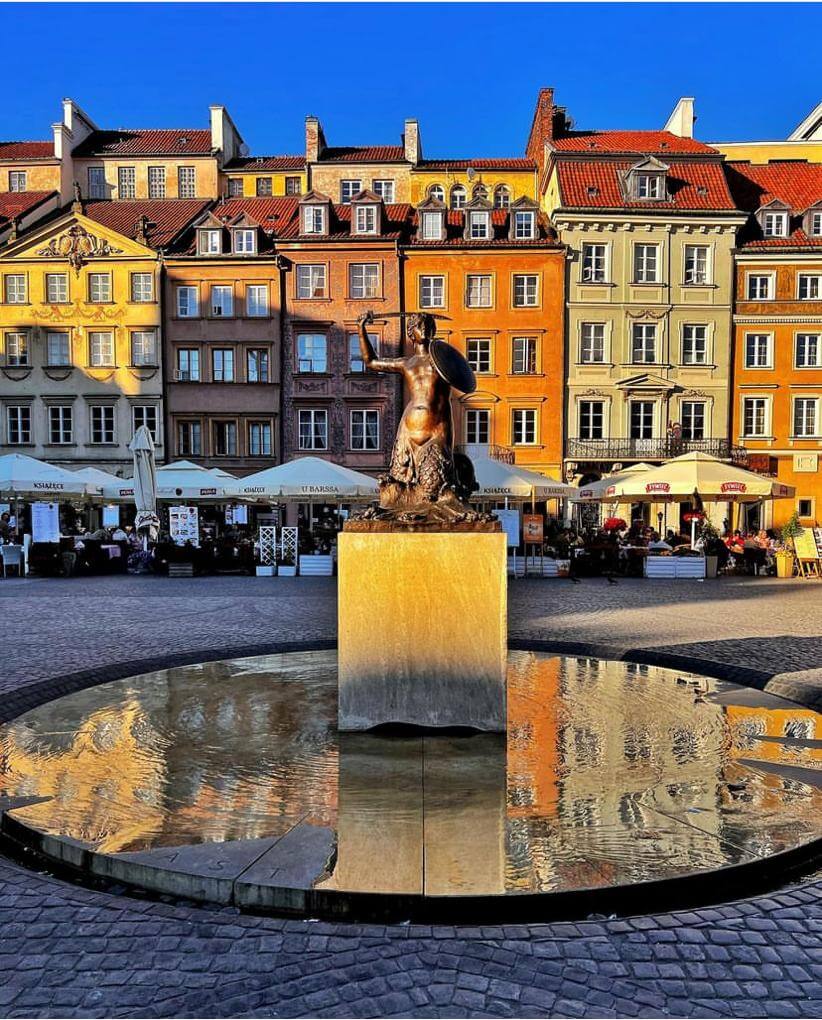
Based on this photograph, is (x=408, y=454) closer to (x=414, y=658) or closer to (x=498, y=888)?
(x=414, y=658)

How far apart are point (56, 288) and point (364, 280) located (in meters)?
14.1

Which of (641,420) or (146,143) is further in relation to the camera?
(146,143)

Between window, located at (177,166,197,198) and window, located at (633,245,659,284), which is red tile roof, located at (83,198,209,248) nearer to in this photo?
window, located at (177,166,197,198)

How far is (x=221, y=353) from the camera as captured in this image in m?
35.1

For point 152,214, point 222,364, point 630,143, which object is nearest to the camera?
point 222,364

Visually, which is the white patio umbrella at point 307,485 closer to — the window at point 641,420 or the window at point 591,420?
the window at point 591,420

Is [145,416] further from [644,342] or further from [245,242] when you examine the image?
[644,342]

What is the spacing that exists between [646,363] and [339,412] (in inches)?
539

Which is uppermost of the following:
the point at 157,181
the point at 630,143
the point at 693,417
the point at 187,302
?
the point at 630,143

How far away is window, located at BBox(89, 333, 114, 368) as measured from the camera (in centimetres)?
3550

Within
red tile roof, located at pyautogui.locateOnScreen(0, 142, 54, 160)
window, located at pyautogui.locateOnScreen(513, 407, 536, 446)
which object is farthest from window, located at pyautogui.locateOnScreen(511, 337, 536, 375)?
red tile roof, located at pyautogui.locateOnScreen(0, 142, 54, 160)

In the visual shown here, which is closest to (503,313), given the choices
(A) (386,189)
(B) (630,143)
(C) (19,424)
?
(A) (386,189)

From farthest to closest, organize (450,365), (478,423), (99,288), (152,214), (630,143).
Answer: (152,214)
(630,143)
(99,288)
(478,423)
(450,365)

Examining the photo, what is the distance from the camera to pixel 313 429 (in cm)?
3500
